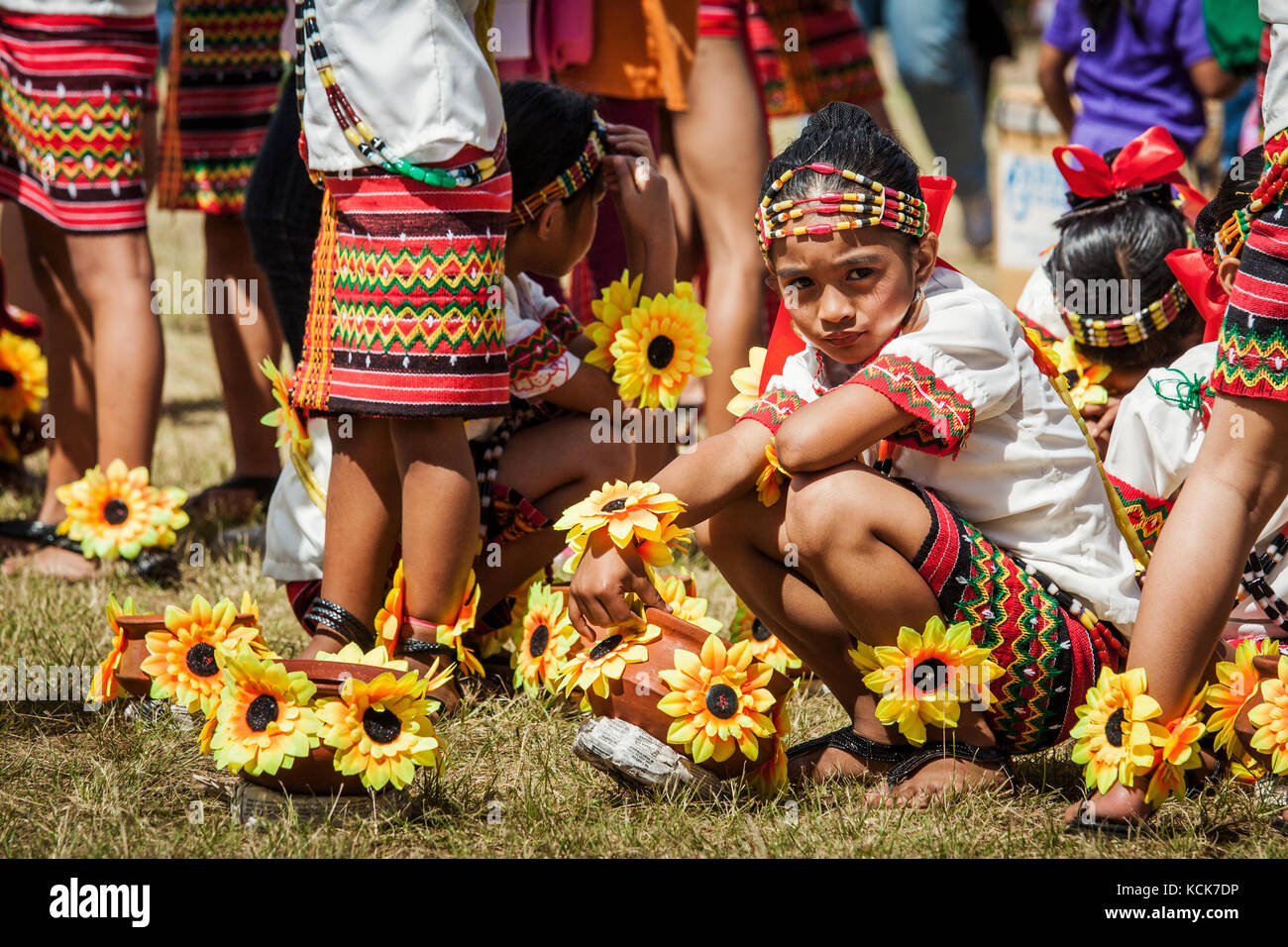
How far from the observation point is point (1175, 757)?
7.21 feet

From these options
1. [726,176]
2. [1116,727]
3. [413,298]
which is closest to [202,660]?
[413,298]

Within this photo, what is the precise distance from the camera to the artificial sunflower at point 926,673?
2264 mm

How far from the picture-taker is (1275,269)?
7.02ft

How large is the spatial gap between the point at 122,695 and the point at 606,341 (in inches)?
45.7

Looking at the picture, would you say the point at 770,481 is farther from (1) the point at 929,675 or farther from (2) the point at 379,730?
(2) the point at 379,730

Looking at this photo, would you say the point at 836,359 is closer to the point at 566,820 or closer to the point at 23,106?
the point at 566,820

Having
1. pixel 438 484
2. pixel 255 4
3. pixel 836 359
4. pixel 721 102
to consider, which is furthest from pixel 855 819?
pixel 255 4

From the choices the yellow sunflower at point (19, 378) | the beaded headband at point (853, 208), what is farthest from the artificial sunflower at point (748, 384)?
the yellow sunflower at point (19, 378)

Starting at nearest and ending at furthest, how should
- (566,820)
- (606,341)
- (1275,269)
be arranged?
(1275,269), (566,820), (606,341)

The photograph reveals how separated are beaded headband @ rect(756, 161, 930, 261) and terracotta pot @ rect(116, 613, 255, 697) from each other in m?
1.22

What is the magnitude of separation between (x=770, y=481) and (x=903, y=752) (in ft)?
1.71

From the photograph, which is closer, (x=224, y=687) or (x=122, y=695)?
(x=224, y=687)

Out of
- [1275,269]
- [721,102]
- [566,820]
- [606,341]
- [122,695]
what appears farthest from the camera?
[721,102]

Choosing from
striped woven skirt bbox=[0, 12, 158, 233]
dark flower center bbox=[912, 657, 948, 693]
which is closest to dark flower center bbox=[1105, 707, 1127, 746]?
dark flower center bbox=[912, 657, 948, 693]
